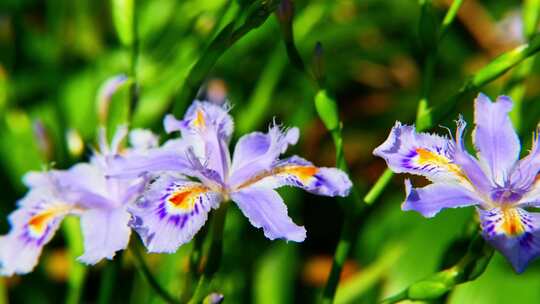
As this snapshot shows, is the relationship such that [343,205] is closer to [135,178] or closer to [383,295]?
[135,178]

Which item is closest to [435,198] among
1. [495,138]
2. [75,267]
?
[495,138]

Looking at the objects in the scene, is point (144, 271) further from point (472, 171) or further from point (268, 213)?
point (472, 171)

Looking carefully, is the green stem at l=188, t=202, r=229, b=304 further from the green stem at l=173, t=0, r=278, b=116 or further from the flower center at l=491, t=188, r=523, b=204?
the flower center at l=491, t=188, r=523, b=204

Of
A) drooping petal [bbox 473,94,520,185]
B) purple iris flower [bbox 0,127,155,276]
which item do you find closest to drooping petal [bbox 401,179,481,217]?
drooping petal [bbox 473,94,520,185]

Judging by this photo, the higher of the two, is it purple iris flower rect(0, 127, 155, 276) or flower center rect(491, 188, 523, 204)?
purple iris flower rect(0, 127, 155, 276)

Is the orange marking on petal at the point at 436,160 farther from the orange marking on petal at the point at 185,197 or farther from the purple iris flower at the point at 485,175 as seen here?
the orange marking on petal at the point at 185,197

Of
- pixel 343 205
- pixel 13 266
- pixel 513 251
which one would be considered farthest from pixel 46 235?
pixel 513 251
